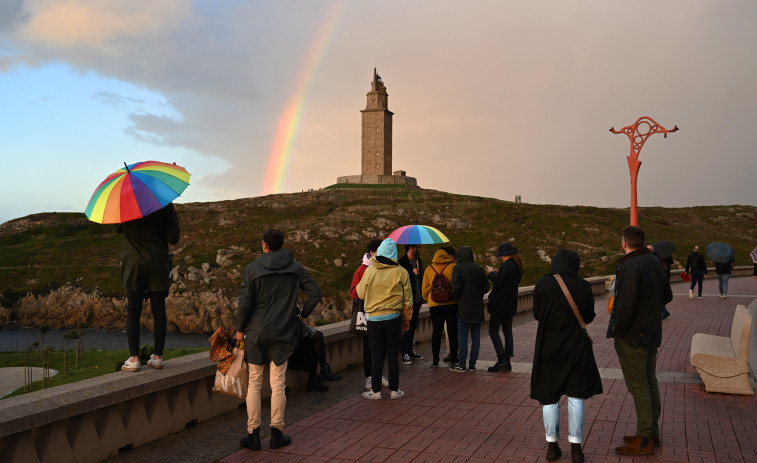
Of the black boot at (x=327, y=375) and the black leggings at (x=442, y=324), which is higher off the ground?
the black leggings at (x=442, y=324)

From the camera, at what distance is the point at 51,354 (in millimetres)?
23828

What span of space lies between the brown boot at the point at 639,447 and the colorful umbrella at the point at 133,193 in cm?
478

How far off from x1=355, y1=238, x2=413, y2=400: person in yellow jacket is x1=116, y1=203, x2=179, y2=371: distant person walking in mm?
2456

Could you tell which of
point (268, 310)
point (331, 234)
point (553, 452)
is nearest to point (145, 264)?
point (268, 310)

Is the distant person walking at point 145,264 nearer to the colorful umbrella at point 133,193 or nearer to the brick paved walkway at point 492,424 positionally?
the colorful umbrella at point 133,193

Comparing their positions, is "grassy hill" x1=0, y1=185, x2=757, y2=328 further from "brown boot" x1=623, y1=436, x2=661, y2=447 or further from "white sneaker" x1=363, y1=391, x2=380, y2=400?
"brown boot" x1=623, y1=436, x2=661, y2=447

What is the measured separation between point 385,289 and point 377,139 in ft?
342

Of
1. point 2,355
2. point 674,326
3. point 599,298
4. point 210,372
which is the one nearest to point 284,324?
point 210,372

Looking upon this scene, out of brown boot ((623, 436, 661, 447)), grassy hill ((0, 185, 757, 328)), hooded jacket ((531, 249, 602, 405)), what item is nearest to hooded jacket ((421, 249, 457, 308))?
hooded jacket ((531, 249, 602, 405))

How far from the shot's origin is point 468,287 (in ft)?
29.6

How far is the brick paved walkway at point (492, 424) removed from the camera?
5496 mm

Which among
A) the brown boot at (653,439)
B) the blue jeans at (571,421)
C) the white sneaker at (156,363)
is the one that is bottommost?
the brown boot at (653,439)

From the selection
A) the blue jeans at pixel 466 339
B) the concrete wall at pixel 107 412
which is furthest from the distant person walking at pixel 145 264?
the blue jeans at pixel 466 339

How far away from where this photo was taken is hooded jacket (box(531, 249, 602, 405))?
17.3ft
